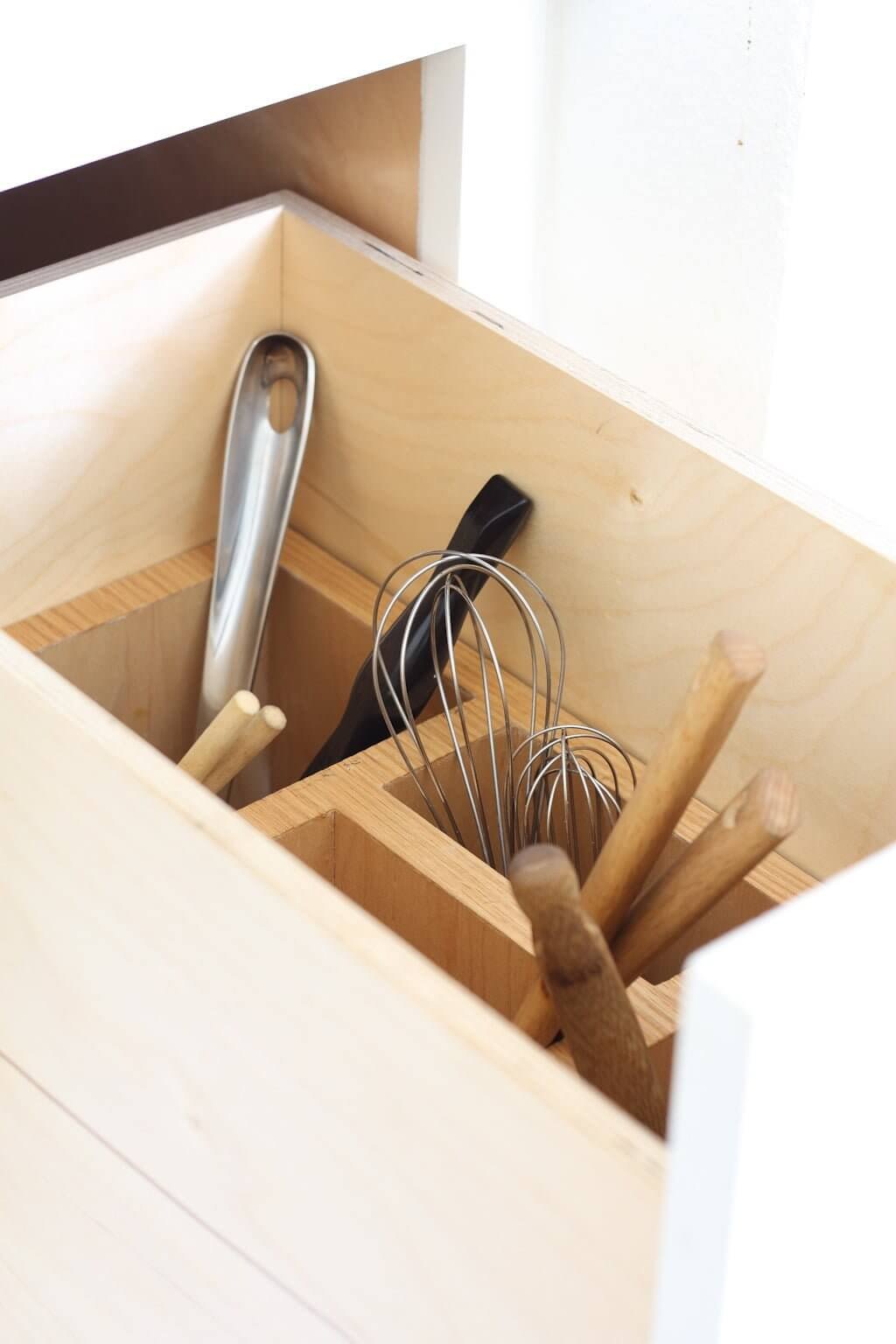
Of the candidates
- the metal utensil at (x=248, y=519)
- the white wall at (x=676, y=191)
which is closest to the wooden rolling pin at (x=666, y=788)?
the metal utensil at (x=248, y=519)

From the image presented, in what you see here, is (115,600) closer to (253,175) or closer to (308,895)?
(253,175)

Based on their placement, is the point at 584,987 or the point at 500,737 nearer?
the point at 584,987

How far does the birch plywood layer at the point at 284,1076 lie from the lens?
31cm

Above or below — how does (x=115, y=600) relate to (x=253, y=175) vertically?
below

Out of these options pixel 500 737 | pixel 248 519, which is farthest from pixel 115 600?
pixel 500 737

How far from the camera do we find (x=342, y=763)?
0.58 metres

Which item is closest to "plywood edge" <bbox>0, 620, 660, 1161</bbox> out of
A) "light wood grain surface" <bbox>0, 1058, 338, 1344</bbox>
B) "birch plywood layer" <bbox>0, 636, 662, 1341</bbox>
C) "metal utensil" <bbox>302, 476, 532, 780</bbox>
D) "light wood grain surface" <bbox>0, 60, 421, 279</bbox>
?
"birch plywood layer" <bbox>0, 636, 662, 1341</bbox>

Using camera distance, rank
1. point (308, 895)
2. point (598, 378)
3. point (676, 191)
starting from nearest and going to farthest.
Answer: point (308, 895)
point (598, 378)
point (676, 191)

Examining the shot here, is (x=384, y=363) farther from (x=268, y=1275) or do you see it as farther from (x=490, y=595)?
(x=268, y=1275)

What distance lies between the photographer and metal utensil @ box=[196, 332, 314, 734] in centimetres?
65

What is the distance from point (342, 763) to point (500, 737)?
0.06 metres

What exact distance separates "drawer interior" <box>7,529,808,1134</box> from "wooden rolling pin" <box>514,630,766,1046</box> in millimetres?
56

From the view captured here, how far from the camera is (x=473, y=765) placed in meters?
0.60

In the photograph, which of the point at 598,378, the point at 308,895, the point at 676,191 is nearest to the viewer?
the point at 308,895
